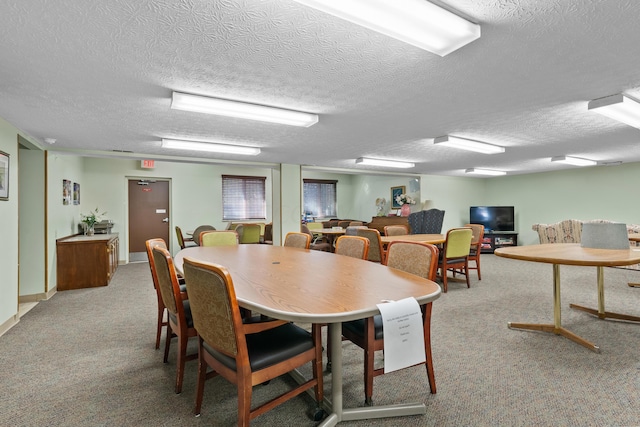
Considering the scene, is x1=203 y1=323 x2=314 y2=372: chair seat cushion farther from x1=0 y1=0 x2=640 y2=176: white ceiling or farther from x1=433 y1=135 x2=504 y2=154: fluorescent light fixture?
x1=433 y1=135 x2=504 y2=154: fluorescent light fixture

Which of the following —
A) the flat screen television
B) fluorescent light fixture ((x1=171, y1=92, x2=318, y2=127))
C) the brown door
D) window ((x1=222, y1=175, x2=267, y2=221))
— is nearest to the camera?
fluorescent light fixture ((x1=171, y1=92, x2=318, y2=127))

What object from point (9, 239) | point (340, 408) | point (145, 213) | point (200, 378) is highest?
point (145, 213)

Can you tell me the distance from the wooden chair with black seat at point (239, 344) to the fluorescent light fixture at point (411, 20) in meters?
1.25

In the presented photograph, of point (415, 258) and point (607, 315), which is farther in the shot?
point (607, 315)

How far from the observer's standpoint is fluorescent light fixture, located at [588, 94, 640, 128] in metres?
2.65

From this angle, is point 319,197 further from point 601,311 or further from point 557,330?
point 557,330

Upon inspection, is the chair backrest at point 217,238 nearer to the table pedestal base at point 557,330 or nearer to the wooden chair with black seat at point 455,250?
the wooden chair with black seat at point 455,250

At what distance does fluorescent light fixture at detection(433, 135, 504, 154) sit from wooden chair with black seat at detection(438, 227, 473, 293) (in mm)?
1174

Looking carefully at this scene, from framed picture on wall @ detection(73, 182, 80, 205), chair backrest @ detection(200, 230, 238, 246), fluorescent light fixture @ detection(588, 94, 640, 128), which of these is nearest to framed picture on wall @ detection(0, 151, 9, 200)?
chair backrest @ detection(200, 230, 238, 246)

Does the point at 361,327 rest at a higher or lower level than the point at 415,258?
lower

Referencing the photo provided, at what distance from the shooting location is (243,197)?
8.39 meters

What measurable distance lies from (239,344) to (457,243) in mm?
3855

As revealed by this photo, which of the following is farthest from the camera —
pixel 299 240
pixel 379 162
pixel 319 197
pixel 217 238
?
pixel 319 197

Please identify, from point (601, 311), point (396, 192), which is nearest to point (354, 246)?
point (601, 311)
